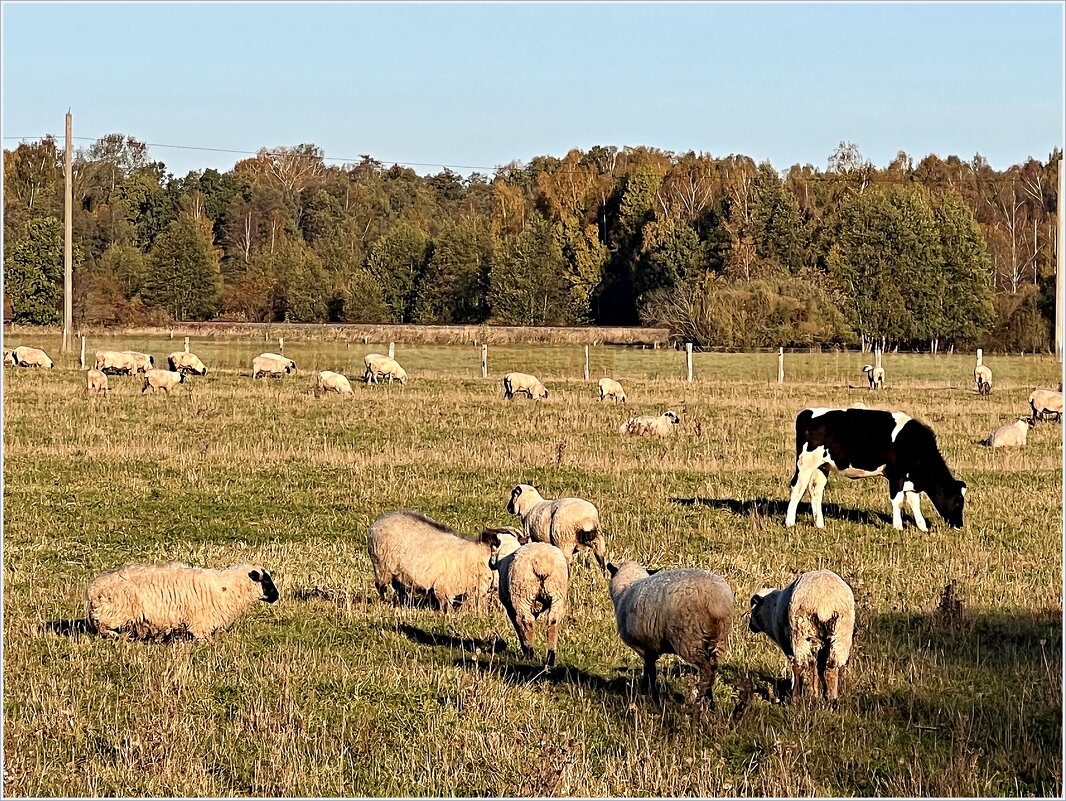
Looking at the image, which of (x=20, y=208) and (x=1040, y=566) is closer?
(x=1040, y=566)

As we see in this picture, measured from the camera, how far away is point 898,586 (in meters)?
12.6

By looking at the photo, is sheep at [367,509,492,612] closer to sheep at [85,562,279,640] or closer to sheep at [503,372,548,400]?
sheep at [85,562,279,640]

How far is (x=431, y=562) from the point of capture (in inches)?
438

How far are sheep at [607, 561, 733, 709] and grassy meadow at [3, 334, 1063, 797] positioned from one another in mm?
238

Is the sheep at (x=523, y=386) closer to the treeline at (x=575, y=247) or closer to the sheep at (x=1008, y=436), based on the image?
the sheep at (x=1008, y=436)

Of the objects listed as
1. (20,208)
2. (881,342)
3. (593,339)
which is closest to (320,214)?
(20,208)

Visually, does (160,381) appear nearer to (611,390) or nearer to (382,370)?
(382,370)

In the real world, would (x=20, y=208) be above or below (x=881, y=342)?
above

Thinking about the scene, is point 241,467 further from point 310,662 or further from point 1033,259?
point 1033,259

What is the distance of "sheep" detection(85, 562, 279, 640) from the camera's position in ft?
32.7

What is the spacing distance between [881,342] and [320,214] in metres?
51.8

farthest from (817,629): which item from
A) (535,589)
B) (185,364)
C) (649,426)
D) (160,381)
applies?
(185,364)

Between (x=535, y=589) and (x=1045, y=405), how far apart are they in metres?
23.5

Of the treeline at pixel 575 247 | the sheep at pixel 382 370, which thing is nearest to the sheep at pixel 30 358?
the sheep at pixel 382 370
